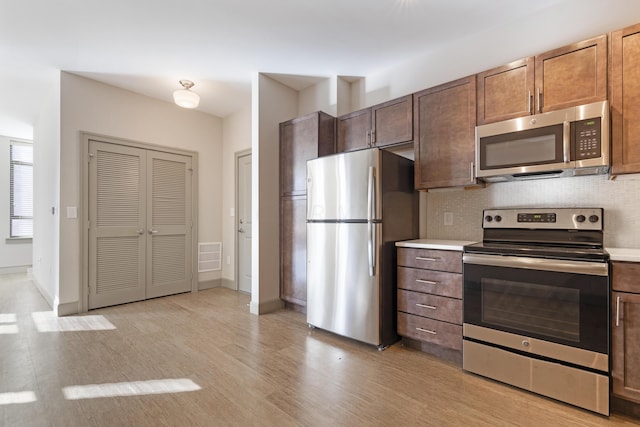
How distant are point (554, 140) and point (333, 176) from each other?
1653 millimetres

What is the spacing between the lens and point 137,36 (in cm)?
286

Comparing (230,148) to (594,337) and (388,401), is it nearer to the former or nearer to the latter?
(388,401)

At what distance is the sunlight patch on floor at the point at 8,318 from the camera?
3342 millimetres

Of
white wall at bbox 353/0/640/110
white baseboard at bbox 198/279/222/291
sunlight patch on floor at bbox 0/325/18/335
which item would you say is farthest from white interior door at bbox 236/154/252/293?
sunlight patch on floor at bbox 0/325/18/335

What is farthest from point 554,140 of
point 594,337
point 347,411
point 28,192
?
point 28,192

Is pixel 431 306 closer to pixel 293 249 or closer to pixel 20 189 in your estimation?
pixel 293 249

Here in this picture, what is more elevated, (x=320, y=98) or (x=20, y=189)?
(x=320, y=98)

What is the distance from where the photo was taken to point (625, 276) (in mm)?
1703

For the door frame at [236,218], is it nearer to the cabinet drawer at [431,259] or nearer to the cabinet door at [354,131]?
the cabinet door at [354,131]

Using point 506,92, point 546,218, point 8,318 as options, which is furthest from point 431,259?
point 8,318

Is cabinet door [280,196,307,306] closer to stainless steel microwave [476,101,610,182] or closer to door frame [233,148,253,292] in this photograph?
door frame [233,148,253,292]

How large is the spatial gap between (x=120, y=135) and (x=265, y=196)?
213 cm

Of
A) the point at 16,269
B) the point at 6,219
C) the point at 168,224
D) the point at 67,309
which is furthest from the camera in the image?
the point at 16,269

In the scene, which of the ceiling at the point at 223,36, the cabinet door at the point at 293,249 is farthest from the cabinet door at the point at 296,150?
the ceiling at the point at 223,36
